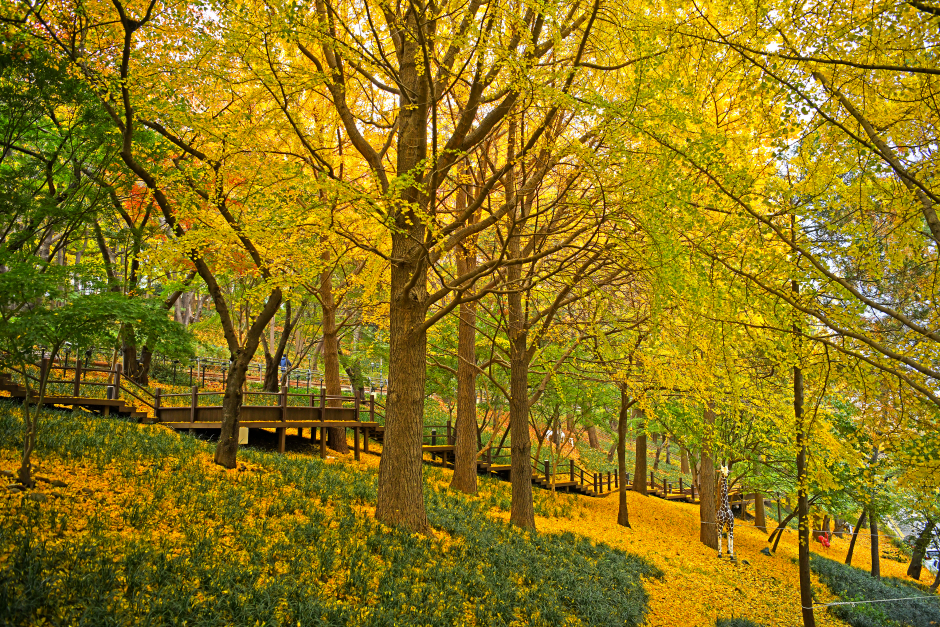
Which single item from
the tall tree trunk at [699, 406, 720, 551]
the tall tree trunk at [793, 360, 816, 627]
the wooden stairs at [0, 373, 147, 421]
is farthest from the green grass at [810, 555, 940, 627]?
the wooden stairs at [0, 373, 147, 421]

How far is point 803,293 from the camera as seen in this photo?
523 centimetres

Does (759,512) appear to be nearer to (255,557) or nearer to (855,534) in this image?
(855,534)

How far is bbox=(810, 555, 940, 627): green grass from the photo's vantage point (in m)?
12.2

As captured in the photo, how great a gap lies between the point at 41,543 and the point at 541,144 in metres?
7.17

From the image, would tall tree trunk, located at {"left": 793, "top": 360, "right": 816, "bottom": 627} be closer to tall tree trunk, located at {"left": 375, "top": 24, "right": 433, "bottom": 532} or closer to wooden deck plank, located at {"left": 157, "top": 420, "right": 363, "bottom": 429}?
tall tree trunk, located at {"left": 375, "top": 24, "right": 433, "bottom": 532}

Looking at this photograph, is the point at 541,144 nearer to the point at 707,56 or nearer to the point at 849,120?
the point at 707,56

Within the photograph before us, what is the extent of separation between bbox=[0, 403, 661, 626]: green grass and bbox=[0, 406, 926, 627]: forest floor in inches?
0.8

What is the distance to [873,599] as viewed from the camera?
44.8ft

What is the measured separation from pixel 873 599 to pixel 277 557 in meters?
15.8

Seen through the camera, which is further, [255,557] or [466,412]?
[466,412]

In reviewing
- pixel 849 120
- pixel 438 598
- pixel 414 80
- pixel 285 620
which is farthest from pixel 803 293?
pixel 414 80

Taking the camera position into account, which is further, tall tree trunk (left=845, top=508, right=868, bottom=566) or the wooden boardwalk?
tall tree trunk (left=845, top=508, right=868, bottom=566)

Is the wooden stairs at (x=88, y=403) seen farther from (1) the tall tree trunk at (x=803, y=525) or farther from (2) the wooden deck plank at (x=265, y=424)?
(1) the tall tree trunk at (x=803, y=525)

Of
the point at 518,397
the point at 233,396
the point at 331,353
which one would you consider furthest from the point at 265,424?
the point at 518,397
